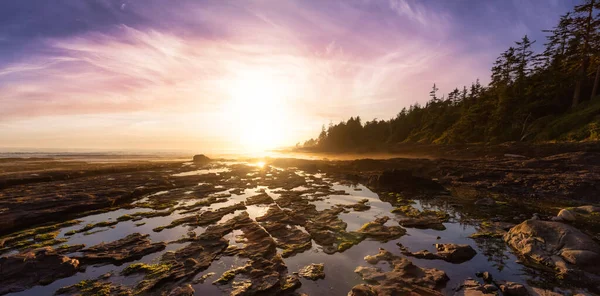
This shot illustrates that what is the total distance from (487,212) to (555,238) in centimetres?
860

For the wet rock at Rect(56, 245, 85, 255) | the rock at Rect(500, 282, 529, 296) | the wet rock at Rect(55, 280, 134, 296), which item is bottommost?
the wet rock at Rect(55, 280, 134, 296)

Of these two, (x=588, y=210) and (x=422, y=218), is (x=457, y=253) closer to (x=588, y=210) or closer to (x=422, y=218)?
Result: (x=422, y=218)

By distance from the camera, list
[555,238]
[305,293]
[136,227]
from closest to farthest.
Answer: [305,293]
[555,238]
[136,227]

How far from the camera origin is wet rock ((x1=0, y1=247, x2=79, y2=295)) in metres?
11.4

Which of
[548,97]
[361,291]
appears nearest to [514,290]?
[361,291]

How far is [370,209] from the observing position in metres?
24.4

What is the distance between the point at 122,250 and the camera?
1487cm

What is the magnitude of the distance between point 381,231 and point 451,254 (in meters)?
5.06

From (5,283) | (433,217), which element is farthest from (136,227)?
(433,217)

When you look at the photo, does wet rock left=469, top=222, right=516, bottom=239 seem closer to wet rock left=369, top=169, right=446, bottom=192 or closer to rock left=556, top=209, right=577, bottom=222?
rock left=556, top=209, right=577, bottom=222

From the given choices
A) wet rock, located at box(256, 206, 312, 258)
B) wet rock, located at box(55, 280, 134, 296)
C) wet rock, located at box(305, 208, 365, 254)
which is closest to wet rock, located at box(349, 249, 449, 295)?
wet rock, located at box(305, 208, 365, 254)

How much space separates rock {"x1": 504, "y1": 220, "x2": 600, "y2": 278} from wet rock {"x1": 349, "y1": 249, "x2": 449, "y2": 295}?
20.0 ft

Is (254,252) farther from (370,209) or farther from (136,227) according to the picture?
(370,209)

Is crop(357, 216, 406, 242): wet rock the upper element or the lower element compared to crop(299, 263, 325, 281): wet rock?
upper
